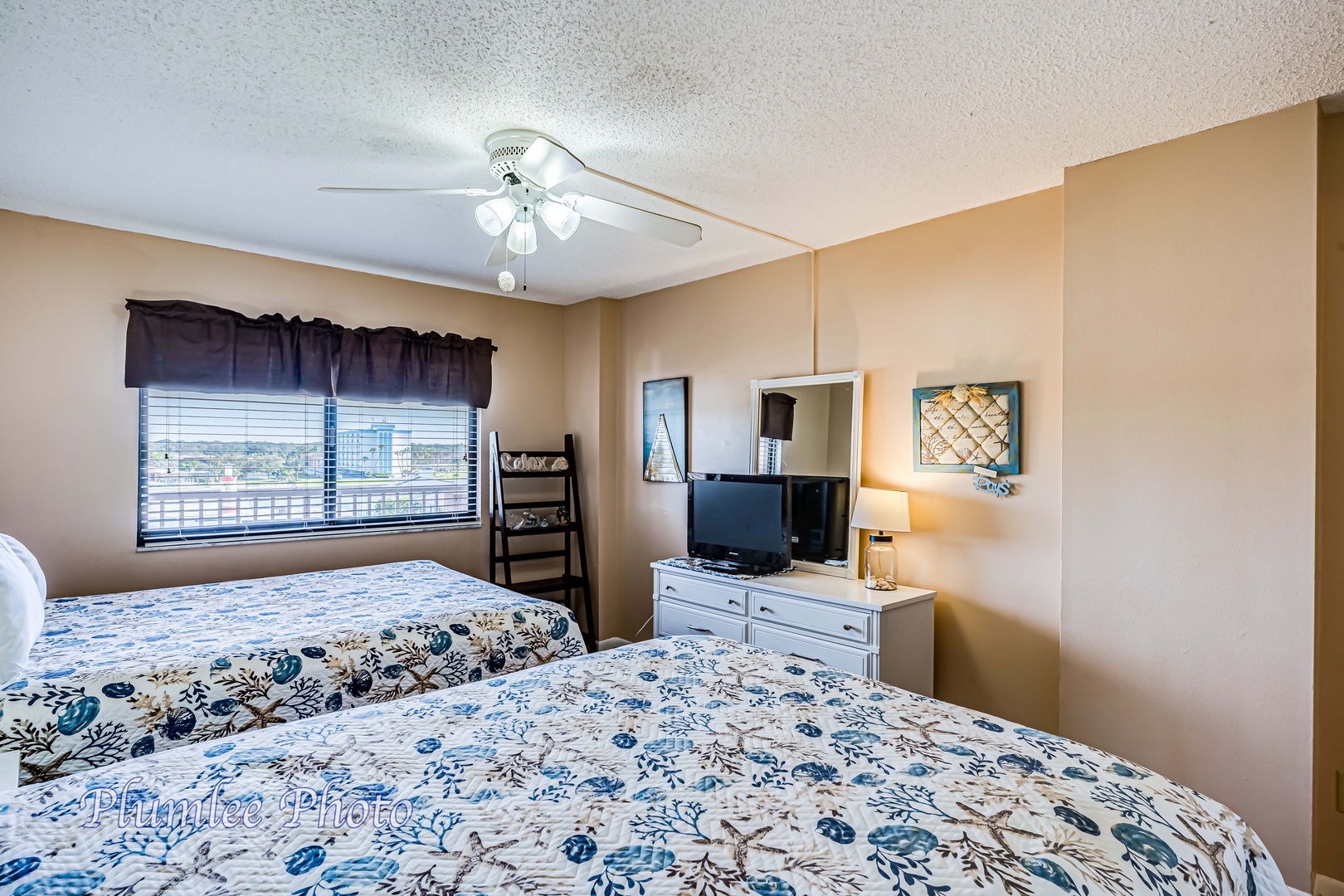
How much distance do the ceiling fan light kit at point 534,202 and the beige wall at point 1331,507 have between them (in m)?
2.00

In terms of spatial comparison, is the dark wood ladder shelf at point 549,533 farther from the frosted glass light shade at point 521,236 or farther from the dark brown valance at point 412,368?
the frosted glass light shade at point 521,236

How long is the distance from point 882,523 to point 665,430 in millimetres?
1691

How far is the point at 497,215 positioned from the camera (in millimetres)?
2297

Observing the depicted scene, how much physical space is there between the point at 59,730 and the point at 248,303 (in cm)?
236

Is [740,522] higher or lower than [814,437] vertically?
lower

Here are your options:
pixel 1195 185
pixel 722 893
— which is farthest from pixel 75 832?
pixel 1195 185

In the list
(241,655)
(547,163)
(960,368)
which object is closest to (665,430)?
(960,368)

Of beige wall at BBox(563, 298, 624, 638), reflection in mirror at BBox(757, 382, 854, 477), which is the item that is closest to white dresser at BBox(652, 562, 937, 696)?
reflection in mirror at BBox(757, 382, 854, 477)

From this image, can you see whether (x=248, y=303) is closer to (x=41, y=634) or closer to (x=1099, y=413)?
(x=41, y=634)

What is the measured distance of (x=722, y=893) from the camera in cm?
94

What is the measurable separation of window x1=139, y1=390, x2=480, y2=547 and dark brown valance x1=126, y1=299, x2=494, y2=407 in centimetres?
12

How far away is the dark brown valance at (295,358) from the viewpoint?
330cm

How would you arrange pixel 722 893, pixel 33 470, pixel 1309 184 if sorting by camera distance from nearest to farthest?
1. pixel 722 893
2. pixel 1309 184
3. pixel 33 470

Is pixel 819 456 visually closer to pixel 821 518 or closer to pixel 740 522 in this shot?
pixel 821 518
